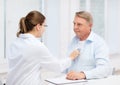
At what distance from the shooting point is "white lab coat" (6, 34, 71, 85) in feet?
6.77

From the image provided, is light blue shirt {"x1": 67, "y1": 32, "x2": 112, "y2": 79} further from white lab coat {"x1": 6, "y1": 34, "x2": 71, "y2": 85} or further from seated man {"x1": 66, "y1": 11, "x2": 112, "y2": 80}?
white lab coat {"x1": 6, "y1": 34, "x2": 71, "y2": 85}

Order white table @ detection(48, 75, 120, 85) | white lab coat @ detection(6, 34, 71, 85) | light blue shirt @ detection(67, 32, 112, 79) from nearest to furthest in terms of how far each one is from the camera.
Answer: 1. white lab coat @ detection(6, 34, 71, 85)
2. white table @ detection(48, 75, 120, 85)
3. light blue shirt @ detection(67, 32, 112, 79)

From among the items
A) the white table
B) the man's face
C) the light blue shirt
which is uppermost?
the man's face

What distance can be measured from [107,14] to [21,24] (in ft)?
7.07

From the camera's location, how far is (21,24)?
2209 millimetres

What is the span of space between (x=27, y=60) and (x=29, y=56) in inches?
1.4

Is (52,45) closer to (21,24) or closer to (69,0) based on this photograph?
(69,0)

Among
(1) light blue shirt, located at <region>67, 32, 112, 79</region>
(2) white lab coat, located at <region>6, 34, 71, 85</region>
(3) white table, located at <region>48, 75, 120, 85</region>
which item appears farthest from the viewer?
Answer: (1) light blue shirt, located at <region>67, 32, 112, 79</region>

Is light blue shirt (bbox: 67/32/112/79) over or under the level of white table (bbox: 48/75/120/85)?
over

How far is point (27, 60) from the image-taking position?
207 cm

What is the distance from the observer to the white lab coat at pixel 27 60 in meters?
2.06

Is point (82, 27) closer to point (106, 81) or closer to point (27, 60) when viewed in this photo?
point (106, 81)

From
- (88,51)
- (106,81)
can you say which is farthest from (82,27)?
(106,81)

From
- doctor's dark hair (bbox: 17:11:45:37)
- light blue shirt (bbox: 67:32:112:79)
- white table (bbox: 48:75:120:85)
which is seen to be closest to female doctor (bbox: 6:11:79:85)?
doctor's dark hair (bbox: 17:11:45:37)
